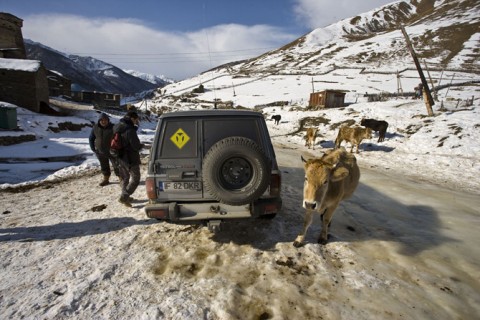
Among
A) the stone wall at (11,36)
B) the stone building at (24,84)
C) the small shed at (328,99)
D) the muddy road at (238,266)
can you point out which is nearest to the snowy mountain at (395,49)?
the small shed at (328,99)

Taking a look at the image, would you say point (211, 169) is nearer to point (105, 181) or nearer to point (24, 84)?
point (105, 181)

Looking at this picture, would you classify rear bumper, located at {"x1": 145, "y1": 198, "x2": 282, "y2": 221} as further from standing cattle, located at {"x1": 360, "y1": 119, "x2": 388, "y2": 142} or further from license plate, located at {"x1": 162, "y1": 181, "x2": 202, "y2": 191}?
standing cattle, located at {"x1": 360, "y1": 119, "x2": 388, "y2": 142}

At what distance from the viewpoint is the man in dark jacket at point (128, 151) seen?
6367mm

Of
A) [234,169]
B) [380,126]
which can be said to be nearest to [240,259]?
[234,169]

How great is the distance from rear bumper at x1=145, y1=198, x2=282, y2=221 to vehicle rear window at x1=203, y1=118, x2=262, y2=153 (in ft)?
3.74

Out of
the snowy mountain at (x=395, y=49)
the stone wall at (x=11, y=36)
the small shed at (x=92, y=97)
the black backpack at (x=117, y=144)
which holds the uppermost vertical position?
the snowy mountain at (x=395, y=49)

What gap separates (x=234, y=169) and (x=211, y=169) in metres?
0.41

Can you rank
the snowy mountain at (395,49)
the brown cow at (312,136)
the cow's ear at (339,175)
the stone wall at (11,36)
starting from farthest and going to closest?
the snowy mountain at (395,49), the stone wall at (11,36), the brown cow at (312,136), the cow's ear at (339,175)

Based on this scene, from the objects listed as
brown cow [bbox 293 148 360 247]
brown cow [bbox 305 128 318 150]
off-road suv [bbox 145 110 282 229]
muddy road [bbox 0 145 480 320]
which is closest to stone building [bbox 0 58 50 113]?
muddy road [bbox 0 145 480 320]

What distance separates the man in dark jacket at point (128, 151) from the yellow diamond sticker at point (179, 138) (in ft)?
7.06

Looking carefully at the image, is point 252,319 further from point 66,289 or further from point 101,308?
point 66,289

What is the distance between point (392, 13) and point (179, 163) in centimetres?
22610

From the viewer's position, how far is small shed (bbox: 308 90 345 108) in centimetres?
3362

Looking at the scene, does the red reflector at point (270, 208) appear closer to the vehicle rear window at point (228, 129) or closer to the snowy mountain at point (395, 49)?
the vehicle rear window at point (228, 129)
